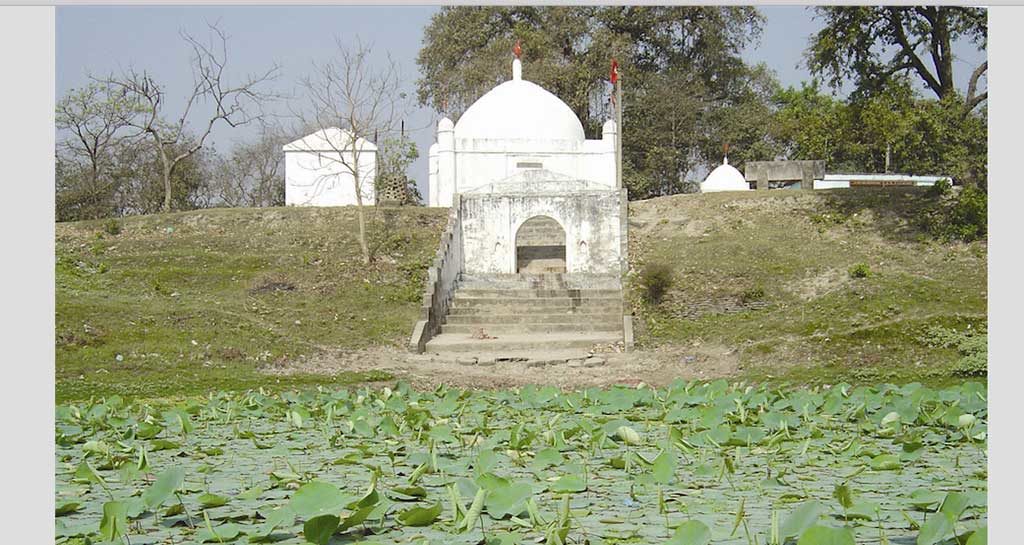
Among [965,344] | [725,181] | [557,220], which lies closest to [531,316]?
[557,220]

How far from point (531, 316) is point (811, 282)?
3.87 meters

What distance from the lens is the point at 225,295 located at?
14.4 metres

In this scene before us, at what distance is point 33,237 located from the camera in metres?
4.49

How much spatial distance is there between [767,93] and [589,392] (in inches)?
986

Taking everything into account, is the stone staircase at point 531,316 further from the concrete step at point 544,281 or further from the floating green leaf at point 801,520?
the floating green leaf at point 801,520

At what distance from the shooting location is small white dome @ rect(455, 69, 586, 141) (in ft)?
64.5

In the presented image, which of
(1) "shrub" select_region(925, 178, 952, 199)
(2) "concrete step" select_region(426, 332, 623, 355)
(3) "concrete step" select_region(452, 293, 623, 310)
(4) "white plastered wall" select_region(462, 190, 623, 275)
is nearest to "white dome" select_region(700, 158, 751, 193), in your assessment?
(1) "shrub" select_region(925, 178, 952, 199)

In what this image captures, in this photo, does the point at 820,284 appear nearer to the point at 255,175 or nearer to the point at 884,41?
the point at 884,41

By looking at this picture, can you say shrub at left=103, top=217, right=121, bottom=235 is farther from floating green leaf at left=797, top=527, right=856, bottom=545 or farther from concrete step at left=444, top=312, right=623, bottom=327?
floating green leaf at left=797, top=527, right=856, bottom=545

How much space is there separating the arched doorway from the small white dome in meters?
2.07

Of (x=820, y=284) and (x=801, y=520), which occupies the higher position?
(x=820, y=284)

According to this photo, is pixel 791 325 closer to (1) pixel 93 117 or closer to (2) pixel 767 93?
(1) pixel 93 117

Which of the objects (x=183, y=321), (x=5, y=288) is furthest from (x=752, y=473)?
(x=183, y=321)

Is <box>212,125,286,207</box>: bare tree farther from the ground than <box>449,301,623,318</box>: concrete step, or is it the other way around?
<box>212,125,286,207</box>: bare tree
